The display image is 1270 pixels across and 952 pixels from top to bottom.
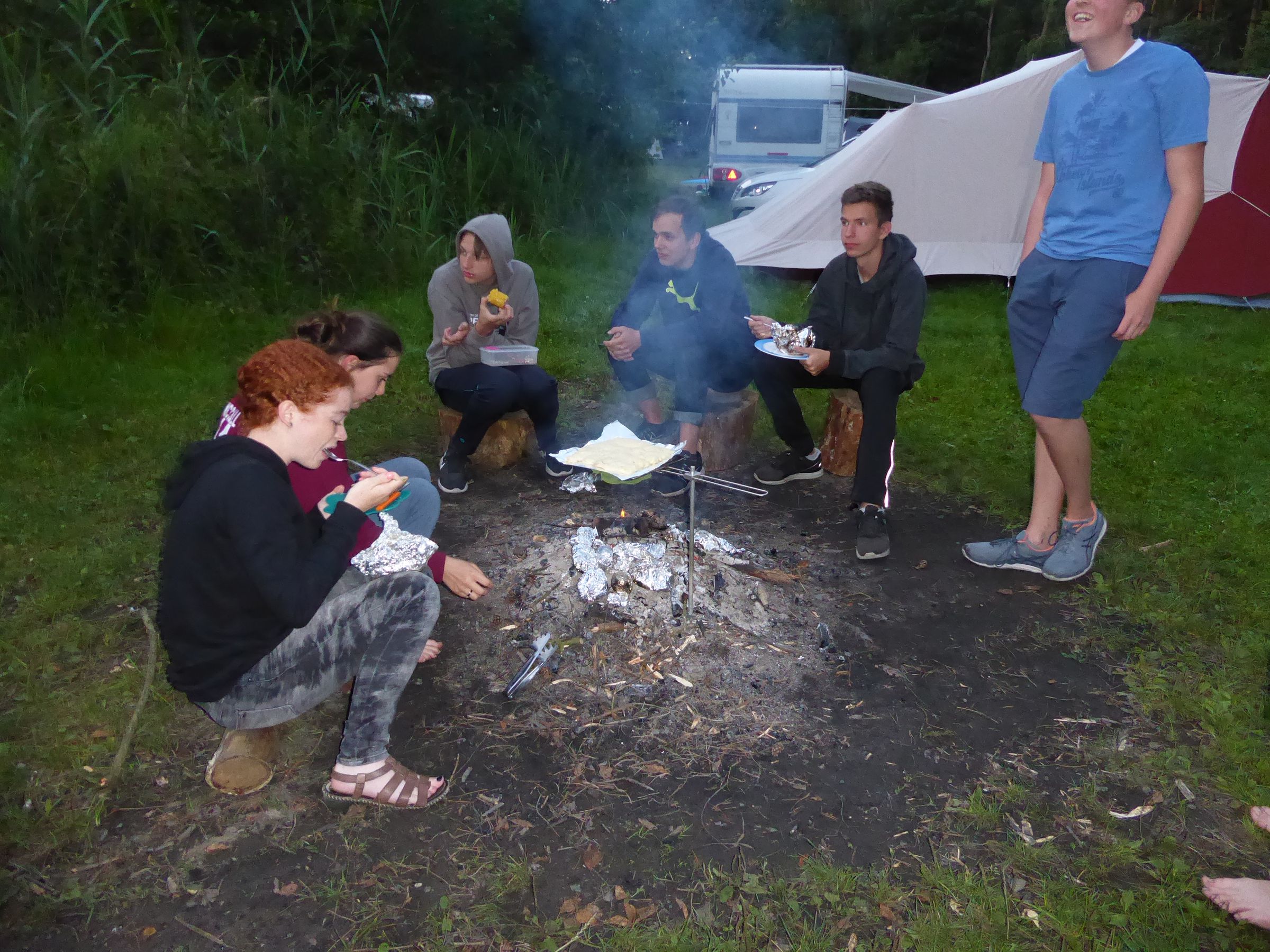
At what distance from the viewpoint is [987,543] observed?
12.8 feet

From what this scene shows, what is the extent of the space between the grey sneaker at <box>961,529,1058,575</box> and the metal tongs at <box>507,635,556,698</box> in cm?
195

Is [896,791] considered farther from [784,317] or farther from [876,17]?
[876,17]

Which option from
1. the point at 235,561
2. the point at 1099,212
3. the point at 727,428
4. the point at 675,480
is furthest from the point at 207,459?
the point at 727,428

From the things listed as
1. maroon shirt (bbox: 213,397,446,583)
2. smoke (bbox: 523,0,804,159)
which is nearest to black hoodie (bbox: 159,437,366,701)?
maroon shirt (bbox: 213,397,446,583)

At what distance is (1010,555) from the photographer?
151 inches

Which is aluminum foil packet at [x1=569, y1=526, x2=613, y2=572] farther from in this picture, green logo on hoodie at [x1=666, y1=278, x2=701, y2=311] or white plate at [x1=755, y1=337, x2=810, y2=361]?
green logo on hoodie at [x1=666, y1=278, x2=701, y2=311]

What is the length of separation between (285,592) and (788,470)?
3.15m

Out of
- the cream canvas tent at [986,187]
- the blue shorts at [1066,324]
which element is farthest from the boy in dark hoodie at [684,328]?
the cream canvas tent at [986,187]

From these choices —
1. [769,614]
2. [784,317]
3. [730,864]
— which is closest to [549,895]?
[730,864]

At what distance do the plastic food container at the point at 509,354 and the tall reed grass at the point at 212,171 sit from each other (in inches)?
136

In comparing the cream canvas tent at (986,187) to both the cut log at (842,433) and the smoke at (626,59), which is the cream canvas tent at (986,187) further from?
the cut log at (842,433)

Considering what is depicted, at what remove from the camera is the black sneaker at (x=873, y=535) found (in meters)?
3.87

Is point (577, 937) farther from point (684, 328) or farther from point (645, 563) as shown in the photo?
point (684, 328)

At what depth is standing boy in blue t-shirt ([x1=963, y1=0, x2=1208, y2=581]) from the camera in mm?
2975
